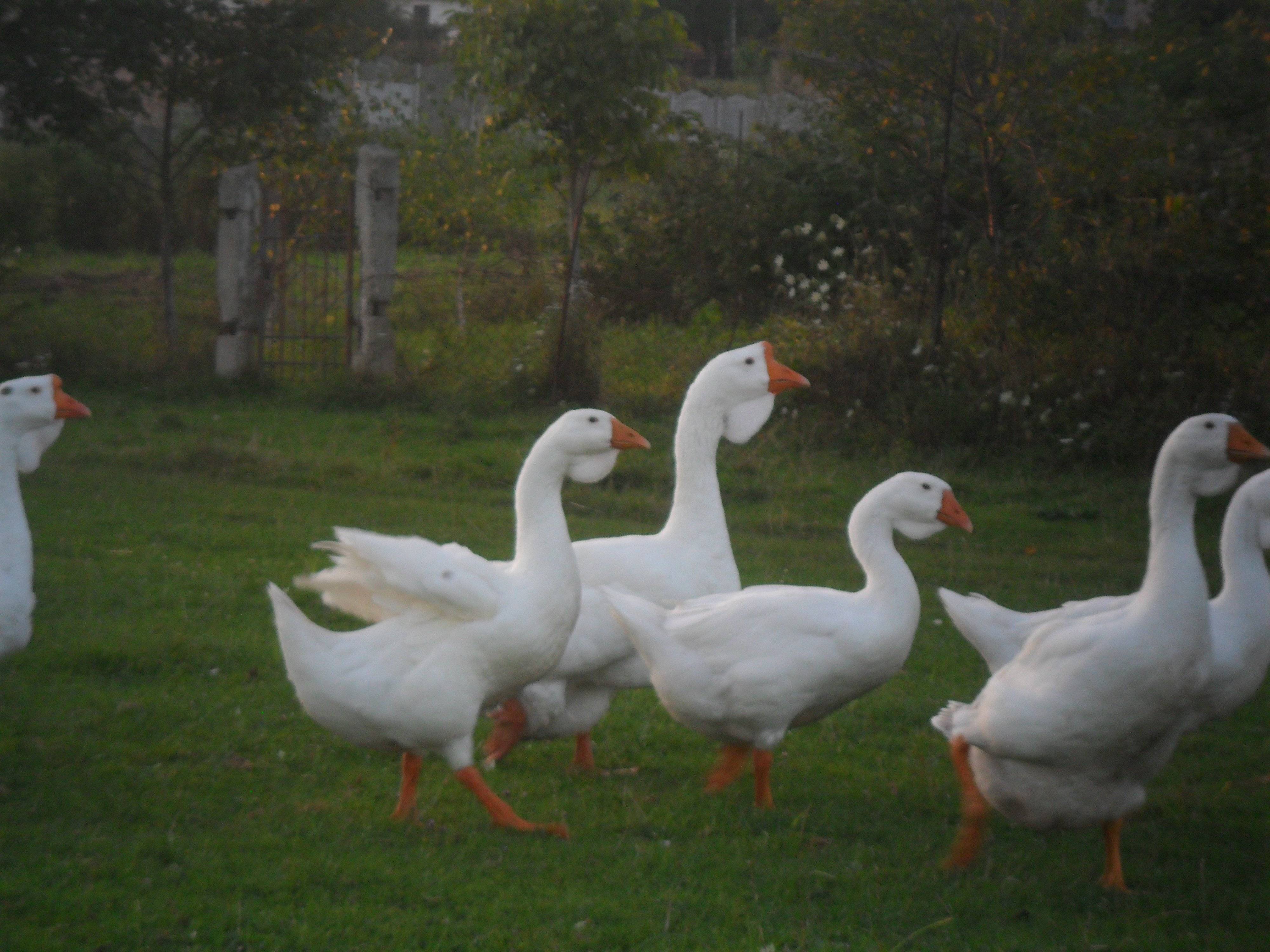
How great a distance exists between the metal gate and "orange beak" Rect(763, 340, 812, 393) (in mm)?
8114

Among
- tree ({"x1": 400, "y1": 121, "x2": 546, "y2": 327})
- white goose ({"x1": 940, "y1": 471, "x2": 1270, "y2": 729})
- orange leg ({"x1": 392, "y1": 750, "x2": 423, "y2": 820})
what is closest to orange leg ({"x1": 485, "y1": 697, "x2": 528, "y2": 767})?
orange leg ({"x1": 392, "y1": 750, "x2": 423, "y2": 820})

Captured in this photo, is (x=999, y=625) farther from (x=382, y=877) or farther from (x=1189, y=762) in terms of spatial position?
(x=382, y=877)

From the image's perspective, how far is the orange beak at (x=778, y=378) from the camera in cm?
579

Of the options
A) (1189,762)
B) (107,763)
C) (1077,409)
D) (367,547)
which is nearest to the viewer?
(367,547)

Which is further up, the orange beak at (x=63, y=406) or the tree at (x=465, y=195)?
the tree at (x=465, y=195)

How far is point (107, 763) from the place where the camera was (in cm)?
464

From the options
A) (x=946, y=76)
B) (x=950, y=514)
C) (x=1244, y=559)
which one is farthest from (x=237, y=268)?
(x=1244, y=559)

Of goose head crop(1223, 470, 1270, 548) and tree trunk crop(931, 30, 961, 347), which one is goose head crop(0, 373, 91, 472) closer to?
goose head crop(1223, 470, 1270, 548)

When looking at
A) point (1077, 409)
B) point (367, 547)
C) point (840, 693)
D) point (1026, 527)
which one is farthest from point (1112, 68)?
point (367, 547)

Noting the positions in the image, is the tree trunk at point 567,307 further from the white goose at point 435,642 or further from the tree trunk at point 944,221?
the white goose at point 435,642

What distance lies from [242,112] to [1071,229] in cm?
864

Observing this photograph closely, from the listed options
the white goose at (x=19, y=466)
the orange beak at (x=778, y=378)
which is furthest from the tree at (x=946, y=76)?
the white goose at (x=19, y=466)

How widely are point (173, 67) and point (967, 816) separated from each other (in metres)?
12.6

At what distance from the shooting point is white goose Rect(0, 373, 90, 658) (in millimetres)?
4469
